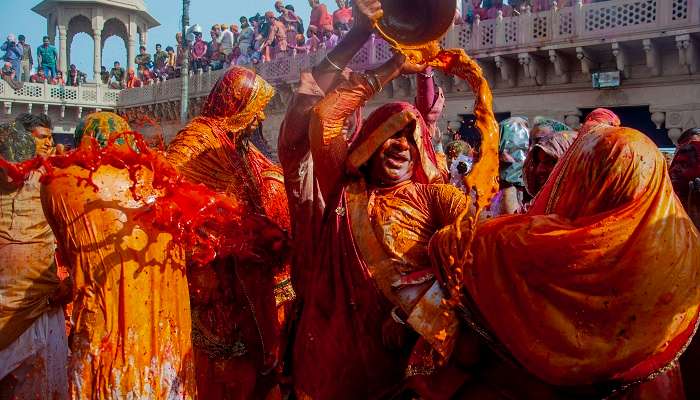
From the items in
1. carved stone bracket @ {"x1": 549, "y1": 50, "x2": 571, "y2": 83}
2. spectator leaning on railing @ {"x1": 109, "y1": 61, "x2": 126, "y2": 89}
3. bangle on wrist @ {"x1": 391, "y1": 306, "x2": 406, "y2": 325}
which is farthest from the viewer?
spectator leaning on railing @ {"x1": 109, "y1": 61, "x2": 126, "y2": 89}

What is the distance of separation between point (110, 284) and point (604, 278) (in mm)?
1898

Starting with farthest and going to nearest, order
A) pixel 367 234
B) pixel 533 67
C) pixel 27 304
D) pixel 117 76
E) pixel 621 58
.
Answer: pixel 117 76 < pixel 533 67 < pixel 621 58 < pixel 27 304 < pixel 367 234

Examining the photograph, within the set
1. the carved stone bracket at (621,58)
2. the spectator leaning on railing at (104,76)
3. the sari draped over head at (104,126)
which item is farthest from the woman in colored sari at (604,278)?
the spectator leaning on railing at (104,76)

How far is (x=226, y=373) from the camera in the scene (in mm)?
3809

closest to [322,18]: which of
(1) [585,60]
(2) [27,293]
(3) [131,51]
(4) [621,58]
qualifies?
(1) [585,60]

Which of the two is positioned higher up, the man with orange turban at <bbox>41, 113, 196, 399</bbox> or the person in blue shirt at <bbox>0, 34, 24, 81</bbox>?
the person in blue shirt at <bbox>0, 34, 24, 81</bbox>

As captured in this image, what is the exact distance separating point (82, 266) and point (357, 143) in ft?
4.37

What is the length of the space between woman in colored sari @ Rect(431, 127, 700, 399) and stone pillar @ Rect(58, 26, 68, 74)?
3868 cm

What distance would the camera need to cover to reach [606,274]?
83.0 inches

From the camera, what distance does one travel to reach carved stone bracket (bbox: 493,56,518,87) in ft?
51.7

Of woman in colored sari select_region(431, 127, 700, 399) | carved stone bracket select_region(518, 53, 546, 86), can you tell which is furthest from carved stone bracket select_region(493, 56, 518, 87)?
woman in colored sari select_region(431, 127, 700, 399)

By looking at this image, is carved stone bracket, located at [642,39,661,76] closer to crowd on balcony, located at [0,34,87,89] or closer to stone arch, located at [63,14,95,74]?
crowd on balcony, located at [0,34,87,89]

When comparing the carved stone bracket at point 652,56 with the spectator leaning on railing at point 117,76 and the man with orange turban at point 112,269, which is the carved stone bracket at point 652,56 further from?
the spectator leaning on railing at point 117,76

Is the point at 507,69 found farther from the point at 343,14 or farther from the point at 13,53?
the point at 13,53
